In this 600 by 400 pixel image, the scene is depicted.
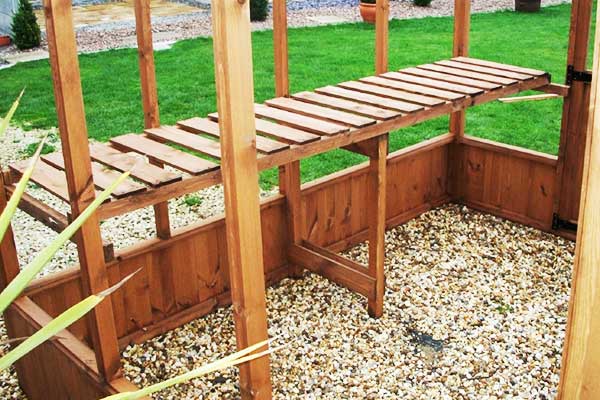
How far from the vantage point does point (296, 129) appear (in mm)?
3061

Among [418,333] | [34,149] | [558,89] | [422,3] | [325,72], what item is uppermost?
[558,89]

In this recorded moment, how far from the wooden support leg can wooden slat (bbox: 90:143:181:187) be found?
103 centimetres

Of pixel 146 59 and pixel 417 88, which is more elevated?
pixel 146 59

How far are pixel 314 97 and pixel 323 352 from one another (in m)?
1.20

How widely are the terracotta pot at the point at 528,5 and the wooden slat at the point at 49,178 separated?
9194 mm

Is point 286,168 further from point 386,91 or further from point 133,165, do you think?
point 133,165

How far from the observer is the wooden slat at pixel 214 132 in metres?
2.75

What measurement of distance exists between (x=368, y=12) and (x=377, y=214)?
7087 mm

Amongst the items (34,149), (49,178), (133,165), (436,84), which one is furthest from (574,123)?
(34,149)

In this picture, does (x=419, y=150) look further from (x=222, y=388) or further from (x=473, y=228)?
(x=222, y=388)

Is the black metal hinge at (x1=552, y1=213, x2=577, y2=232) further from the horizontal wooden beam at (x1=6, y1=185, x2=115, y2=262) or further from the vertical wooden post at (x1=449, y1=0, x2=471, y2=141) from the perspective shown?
the horizontal wooden beam at (x1=6, y1=185, x2=115, y2=262)

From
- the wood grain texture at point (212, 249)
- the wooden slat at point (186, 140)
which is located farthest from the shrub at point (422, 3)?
the wooden slat at point (186, 140)

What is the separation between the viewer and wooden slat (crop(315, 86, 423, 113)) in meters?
3.27

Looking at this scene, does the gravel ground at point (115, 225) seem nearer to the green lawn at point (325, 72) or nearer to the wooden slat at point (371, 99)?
the green lawn at point (325, 72)
